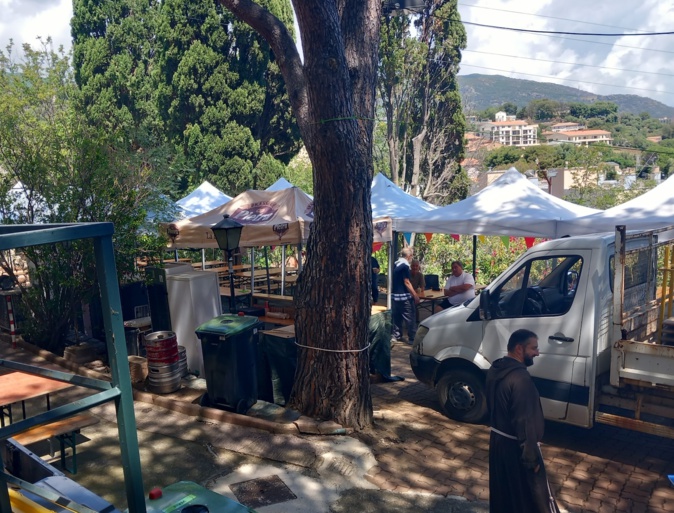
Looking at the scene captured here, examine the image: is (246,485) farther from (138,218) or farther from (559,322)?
(138,218)

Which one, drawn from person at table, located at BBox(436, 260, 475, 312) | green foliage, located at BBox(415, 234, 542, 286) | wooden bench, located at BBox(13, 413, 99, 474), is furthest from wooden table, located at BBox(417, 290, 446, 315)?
wooden bench, located at BBox(13, 413, 99, 474)

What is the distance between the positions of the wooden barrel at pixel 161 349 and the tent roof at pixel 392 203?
5461mm

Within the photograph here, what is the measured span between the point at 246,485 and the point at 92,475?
56.6 inches

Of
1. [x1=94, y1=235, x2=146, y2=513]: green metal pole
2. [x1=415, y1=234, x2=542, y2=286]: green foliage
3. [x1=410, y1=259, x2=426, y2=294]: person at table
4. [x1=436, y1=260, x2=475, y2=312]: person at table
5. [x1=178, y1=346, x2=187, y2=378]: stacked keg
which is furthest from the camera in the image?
[x1=415, y1=234, x2=542, y2=286]: green foliage

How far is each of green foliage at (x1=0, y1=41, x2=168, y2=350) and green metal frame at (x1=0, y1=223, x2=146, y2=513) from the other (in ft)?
21.7

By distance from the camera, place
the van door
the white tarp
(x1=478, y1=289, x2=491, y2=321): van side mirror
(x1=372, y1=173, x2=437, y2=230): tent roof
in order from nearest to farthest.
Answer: the van door, (x1=478, y1=289, x2=491, y2=321): van side mirror, the white tarp, (x1=372, y1=173, x2=437, y2=230): tent roof

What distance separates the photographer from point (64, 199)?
8.63 m

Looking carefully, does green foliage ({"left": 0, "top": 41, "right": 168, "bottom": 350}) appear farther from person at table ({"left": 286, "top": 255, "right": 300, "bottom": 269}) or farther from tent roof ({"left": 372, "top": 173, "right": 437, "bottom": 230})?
person at table ({"left": 286, "top": 255, "right": 300, "bottom": 269})

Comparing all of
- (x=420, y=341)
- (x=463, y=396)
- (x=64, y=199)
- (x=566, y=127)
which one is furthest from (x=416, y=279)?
(x=566, y=127)

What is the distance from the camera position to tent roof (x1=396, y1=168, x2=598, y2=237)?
948 cm

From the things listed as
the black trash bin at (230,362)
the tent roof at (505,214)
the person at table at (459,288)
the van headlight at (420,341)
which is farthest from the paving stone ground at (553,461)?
the tent roof at (505,214)

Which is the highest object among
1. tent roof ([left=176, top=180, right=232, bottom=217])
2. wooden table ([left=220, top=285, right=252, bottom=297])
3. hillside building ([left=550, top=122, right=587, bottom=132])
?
hillside building ([left=550, top=122, right=587, bottom=132])

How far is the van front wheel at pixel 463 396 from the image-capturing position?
655 centimetres

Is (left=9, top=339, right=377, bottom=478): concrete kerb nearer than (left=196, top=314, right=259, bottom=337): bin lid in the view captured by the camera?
Yes
